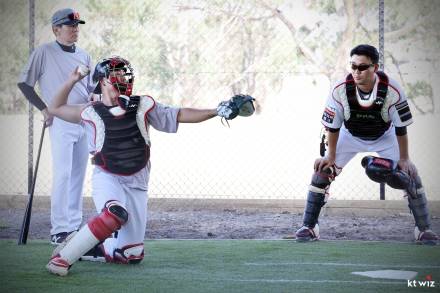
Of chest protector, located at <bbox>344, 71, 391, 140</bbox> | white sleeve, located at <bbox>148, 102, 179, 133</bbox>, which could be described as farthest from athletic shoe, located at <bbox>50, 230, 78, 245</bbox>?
chest protector, located at <bbox>344, 71, 391, 140</bbox>

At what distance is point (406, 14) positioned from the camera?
23422mm

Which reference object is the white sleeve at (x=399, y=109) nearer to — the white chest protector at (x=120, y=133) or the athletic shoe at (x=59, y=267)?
the white chest protector at (x=120, y=133)

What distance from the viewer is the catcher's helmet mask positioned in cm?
761

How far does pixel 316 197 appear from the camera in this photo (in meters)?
9.33

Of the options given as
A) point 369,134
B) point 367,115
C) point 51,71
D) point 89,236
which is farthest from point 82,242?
point 369,134

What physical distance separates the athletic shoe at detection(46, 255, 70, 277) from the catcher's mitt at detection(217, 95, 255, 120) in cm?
160

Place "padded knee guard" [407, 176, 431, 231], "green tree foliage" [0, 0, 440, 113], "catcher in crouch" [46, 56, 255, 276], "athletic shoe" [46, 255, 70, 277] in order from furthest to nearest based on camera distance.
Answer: "green tree foliage" [0, 0, 440, 113] < "padded knee guard" [407, 176, 431, 231] < "catcher in crouch" [46, 56, 255, 276] < "athletic shoe" [46, 255, 70, 277]

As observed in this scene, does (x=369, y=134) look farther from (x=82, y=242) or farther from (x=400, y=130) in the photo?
(x=82, y=242)

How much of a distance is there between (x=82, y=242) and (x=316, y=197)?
10.5 ft

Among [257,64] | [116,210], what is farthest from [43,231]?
[257,64]

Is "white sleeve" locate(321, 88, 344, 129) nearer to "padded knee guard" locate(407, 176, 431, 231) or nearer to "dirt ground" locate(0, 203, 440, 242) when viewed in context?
"padded knee guard" locate(407, 176, 431, 231)

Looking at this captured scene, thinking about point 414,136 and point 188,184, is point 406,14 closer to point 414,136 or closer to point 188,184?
point 414,136

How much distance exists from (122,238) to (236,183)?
10.8m

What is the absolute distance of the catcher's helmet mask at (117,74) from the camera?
7613 millimetres
